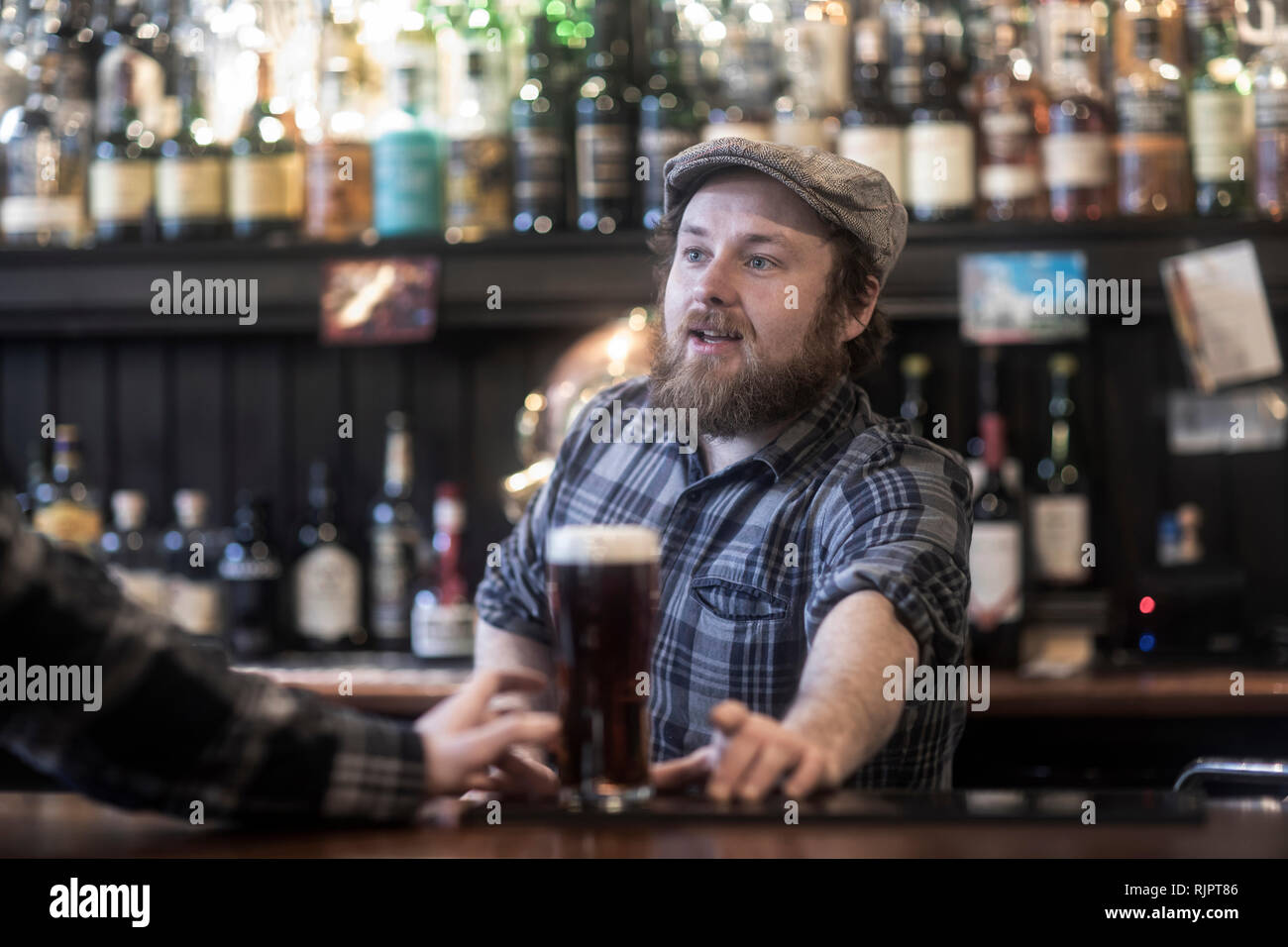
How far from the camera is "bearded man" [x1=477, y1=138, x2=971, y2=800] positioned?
117 centimetres

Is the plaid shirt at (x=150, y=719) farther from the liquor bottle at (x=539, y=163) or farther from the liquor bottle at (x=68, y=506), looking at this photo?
the liquor bottle at (x=68, y=506)

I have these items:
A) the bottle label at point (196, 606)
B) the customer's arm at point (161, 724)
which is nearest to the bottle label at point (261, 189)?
the bottle label at point (196, 606)

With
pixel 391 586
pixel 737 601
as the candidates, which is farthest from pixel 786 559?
pixel 391 586

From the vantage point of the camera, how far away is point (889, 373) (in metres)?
2.26

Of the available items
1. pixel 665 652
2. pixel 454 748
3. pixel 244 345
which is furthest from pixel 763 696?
pixel 244 345

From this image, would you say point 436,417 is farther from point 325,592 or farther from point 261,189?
point 261,189

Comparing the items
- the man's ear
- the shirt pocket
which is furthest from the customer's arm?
the man's ear

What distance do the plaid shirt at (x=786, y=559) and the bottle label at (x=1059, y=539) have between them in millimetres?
868

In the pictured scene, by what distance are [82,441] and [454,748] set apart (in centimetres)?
182

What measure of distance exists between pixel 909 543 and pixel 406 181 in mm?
1187

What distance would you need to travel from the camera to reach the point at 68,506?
2.24 m

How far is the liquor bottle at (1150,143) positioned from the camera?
2.00m

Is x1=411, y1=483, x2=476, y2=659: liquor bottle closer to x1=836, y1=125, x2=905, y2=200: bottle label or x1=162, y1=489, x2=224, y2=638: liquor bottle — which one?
x1=162, y1=489, x2=224, y2=638: liquor bottle
